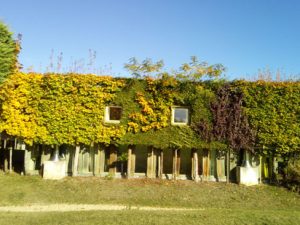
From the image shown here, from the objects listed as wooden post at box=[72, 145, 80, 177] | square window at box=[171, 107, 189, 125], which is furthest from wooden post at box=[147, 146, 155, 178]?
wooden post at box=[72, 145, 80, 177]

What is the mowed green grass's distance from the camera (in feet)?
34.3

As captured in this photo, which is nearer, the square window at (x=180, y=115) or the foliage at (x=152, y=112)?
the foliage at (x=152, y=112)

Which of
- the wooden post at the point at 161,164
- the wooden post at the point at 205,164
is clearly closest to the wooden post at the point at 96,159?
the wooden post at the point at 161,164

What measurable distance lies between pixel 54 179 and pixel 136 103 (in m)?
4.94

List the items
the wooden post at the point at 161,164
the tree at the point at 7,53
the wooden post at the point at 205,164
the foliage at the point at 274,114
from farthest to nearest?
the wooden post at the point at 205,164
the wooden post at the point at 161,164
the foliage at the point at 274,114
the tree at the point at 7,53

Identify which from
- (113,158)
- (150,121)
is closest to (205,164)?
(150,121)

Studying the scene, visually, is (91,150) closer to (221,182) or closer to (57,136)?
(57,136)

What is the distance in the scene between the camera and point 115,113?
17312mm

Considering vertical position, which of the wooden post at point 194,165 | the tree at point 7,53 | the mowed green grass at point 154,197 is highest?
the tree at point 7,53

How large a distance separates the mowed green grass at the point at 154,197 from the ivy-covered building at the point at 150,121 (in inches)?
46.4

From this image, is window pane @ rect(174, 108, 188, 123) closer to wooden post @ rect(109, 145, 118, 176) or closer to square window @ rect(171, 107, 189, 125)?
square window @ rect(171, 107, 189, 125)

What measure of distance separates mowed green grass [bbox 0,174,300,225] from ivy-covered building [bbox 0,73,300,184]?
118 centimetres

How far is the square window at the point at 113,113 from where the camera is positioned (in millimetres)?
17228

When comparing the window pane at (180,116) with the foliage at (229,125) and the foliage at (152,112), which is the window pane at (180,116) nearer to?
the foliage at (152,112)
